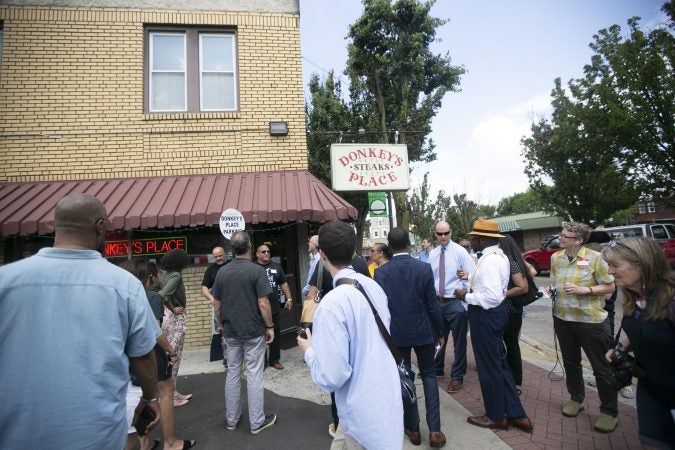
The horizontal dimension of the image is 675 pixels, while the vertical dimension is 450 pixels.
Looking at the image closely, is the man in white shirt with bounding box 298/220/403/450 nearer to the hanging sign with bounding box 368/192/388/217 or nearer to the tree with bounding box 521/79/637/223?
the hanging sign with bounding box 368/192/388/217

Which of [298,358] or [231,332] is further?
[298,358]

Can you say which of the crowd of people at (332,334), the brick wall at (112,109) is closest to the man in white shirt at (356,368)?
the crowd of people at (332,334)

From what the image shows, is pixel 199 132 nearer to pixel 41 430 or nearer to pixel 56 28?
pixel 56 28

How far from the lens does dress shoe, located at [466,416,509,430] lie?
347cm

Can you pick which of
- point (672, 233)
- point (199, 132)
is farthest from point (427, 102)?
point (199, 132)

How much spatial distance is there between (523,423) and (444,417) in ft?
2.60

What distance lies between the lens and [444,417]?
384cm

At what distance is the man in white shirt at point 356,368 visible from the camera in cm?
181

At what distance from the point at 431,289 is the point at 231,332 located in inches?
84.9

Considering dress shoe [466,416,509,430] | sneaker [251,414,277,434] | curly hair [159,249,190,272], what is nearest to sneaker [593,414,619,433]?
dress shoe [466,416,509,430]

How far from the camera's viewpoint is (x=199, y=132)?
23.5 feet

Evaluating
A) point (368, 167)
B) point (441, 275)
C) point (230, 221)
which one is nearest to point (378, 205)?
point (368, 167)

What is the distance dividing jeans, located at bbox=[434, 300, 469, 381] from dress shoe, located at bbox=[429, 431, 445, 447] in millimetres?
1513

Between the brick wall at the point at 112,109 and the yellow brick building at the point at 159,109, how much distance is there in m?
0.02
